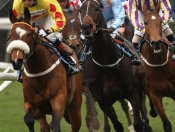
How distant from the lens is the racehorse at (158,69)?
10227mm

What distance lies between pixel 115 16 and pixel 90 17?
1.20 meters

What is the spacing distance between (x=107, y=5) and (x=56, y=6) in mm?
1771

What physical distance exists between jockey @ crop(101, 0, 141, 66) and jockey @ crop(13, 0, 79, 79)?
2.42ft

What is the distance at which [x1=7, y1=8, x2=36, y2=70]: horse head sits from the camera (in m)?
8.20

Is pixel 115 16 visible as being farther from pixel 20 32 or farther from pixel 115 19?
pixel 20 32

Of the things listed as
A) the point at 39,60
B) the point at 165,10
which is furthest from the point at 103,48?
the point at 165,10

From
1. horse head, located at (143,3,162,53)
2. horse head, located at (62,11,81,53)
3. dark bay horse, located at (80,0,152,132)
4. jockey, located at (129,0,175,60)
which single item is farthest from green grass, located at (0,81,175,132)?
horse head, located at (143,3,162,53)

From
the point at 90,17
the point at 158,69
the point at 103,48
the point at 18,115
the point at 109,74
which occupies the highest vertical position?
the point at 90,17

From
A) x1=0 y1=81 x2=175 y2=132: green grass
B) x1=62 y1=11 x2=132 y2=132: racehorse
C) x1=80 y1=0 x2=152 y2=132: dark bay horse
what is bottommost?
x1=0 y1=81 x2=175 y2=132: green grass

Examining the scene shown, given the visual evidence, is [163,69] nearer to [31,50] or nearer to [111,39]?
[111,39]

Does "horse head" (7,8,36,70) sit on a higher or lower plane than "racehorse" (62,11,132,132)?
higher

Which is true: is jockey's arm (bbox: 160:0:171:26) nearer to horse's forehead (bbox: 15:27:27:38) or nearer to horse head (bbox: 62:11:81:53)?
horse head (bbox: 62:11:81:53)

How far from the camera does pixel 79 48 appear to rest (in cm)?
1248

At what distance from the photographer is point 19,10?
30.5 ft
